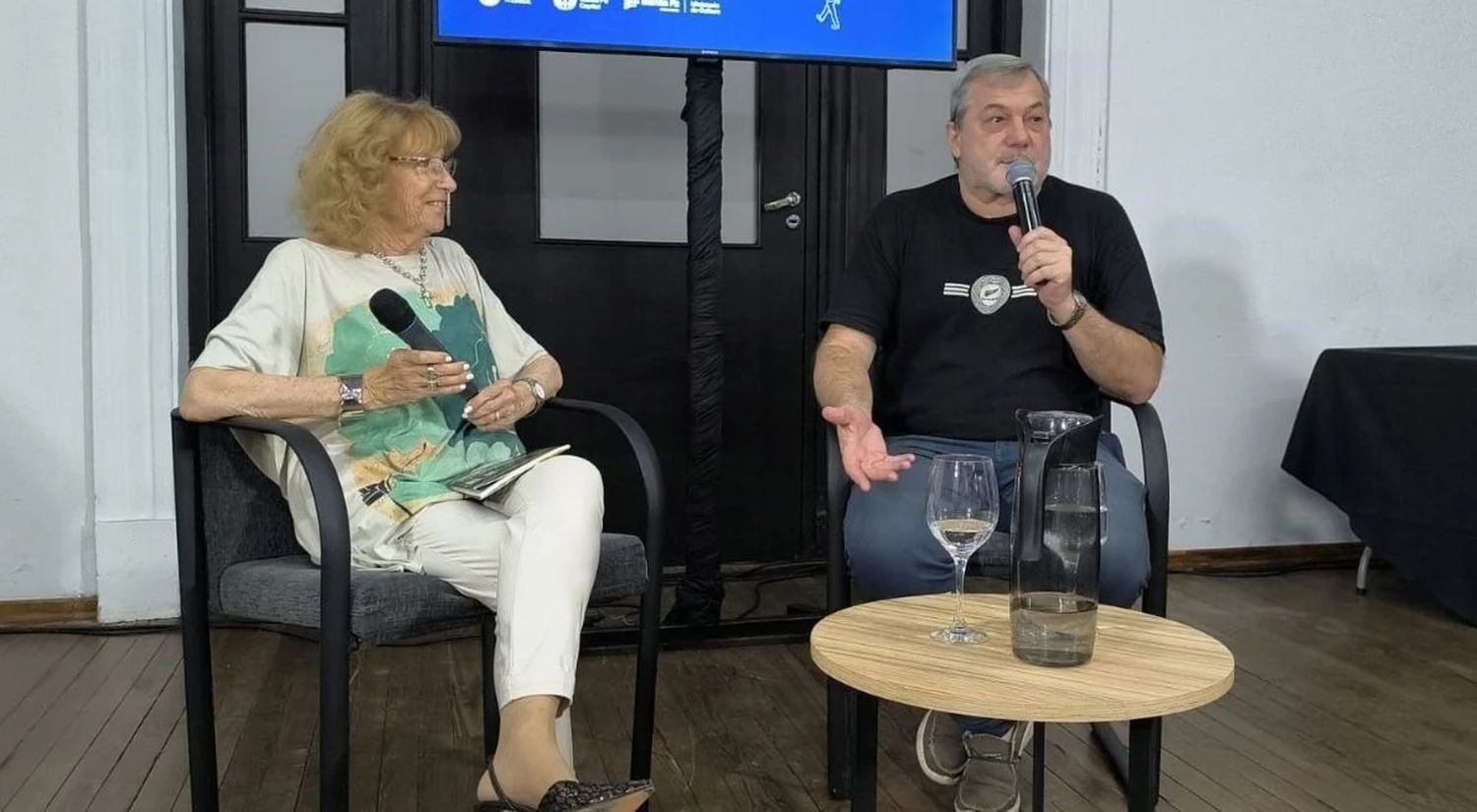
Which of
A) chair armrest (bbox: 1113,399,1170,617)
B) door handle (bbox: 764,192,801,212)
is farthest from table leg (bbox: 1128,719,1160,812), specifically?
door handle (bbox: 764,192,801,212)

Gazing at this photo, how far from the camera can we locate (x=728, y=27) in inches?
99.6

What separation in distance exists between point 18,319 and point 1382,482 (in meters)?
3.24

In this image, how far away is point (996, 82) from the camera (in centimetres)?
209

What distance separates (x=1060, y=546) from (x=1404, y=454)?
86.0 inches

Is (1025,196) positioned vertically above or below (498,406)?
above

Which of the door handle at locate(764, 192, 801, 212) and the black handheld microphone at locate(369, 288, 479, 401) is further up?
the door handle at locate(764, 192, 801, 212)

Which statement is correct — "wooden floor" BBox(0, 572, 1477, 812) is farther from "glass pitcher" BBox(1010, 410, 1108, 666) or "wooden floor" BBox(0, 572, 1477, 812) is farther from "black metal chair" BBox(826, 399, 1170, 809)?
"glass pitcher" BBox(1010, 410, 1108, 666)

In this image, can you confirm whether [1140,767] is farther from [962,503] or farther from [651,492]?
[651,492]

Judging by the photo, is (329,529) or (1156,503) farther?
(1156,503)

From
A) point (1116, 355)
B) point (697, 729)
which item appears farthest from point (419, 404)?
point (1116, 355)

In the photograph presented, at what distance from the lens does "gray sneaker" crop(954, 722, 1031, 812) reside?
5.75 feet

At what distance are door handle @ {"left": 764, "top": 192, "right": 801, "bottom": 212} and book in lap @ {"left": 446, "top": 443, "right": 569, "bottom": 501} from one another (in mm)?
1699

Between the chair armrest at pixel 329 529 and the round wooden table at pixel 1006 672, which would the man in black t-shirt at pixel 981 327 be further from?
the chair armrest at pixel 329 529

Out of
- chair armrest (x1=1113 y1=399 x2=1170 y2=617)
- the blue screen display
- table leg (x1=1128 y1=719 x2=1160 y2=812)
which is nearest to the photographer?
table leg (x1=1128 y1=719 x2=1160 y2=812)
